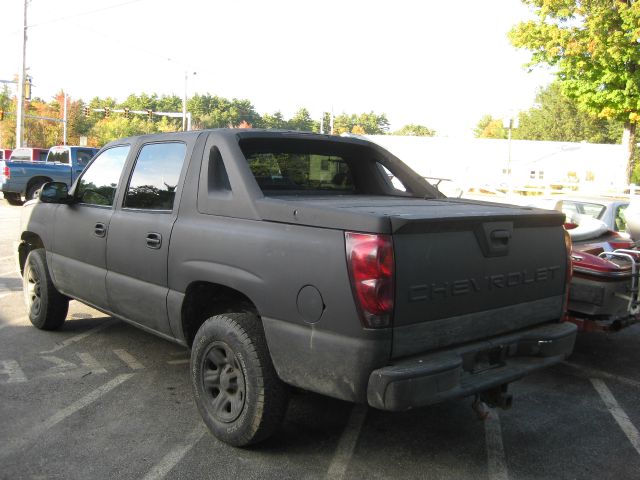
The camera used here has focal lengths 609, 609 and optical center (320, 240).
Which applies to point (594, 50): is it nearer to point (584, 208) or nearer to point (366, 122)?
point (584, 208)

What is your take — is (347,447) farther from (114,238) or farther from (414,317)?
(114,238)

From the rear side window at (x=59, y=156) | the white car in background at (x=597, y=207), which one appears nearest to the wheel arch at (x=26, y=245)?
the white car in background at (x=597, y=207)

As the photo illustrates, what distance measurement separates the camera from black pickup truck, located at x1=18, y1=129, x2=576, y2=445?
293 cm

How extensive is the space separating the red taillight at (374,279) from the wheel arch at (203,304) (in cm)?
104

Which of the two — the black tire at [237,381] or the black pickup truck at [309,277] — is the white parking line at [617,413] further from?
the black tire at [237,381]

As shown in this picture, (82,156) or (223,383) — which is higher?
(82,156)

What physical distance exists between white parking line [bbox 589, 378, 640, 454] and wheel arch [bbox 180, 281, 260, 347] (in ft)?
8.65

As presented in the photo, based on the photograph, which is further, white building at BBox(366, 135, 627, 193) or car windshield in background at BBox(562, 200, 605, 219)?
white building at BBox(366, 135, 627, 193)

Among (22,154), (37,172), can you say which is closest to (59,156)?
(37,172)

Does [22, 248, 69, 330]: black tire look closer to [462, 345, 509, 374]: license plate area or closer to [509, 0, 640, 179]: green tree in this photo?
[462, 345, 509, 374]: license plate area

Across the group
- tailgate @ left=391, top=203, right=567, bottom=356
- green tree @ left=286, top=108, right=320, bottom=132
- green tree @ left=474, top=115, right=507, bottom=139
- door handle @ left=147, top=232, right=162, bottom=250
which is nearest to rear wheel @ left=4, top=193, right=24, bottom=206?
door handle @ left=147, top=232, right=162, bottom=250

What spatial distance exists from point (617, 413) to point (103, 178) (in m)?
4.41

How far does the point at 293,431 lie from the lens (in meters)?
3.88

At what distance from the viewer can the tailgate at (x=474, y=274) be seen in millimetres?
2971
